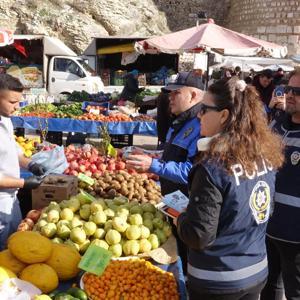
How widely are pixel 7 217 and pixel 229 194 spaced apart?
1.85m

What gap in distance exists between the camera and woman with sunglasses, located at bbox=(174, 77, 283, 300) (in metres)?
2.01

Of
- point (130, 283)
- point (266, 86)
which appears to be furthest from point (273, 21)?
point (130, 283)

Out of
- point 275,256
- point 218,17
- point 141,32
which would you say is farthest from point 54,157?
point 218,17

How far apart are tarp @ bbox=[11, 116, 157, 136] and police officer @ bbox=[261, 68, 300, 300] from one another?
6.09 m

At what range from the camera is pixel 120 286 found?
255 cm

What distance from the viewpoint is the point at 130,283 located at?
2.58 m

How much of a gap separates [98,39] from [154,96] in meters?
11.7

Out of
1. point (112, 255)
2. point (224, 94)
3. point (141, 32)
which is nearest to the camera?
point (224, 94)

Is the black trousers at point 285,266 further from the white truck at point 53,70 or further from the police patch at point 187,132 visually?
the white truck at point 53,70

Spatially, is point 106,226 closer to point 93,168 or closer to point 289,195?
point 289,195

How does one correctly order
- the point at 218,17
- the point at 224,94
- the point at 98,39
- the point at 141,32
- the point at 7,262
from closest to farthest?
the point at 224,94 < the point at 7,262 < the point at 98,39 < the point at 141,32 < the point at 218,17

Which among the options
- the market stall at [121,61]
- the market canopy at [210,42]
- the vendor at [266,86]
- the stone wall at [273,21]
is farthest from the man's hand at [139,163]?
the stone wall at [273,21]

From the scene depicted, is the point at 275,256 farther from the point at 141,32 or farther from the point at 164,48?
the point at 141,32

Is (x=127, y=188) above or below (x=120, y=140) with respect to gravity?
above
